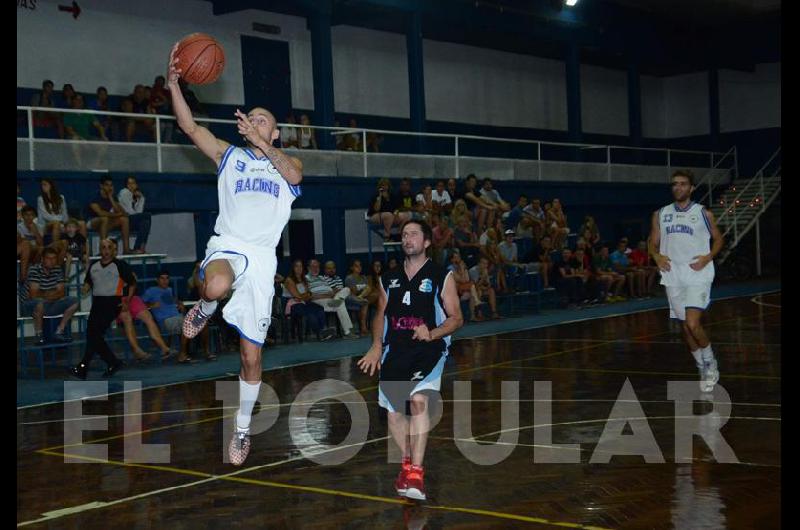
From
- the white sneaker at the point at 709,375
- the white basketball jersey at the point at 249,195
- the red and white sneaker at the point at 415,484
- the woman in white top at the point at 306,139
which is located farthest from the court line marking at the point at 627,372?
the woman in white top at the point at 306,139

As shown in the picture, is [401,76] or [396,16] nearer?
[396,16]

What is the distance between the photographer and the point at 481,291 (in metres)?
19.7

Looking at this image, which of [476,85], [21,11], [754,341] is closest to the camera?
[754,341]

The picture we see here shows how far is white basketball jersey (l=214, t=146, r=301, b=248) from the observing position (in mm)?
6793

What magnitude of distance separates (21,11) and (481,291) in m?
10.6

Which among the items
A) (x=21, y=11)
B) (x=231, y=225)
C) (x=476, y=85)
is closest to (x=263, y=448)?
(x=231, y=225)

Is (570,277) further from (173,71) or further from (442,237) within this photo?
(173,71)

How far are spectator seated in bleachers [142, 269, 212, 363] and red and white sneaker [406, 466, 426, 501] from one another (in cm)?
850

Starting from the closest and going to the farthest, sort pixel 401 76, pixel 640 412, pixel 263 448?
pixel 263 448 → pixel 640 412 → pixel 401 76

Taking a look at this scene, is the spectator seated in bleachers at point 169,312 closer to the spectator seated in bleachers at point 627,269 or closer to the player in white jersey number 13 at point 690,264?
the player in white jersey number 13 at point 690,264

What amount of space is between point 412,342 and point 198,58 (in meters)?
2.58

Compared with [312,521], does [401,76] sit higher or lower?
higher

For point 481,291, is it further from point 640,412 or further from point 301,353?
point 640,412

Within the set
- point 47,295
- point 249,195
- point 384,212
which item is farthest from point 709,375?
point 384,212
